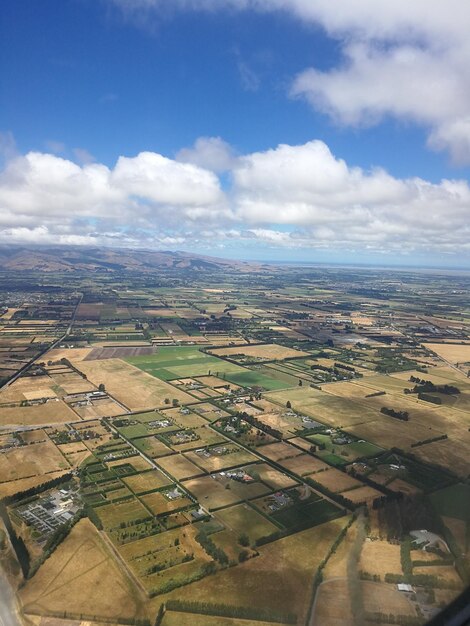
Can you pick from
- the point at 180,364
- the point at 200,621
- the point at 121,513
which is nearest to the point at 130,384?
the point at 180,364

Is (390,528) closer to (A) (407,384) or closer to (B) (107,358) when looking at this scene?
(A) (407,384)

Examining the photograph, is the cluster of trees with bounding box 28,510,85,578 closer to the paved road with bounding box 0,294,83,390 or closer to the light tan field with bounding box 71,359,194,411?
the light tan field with bounding box 71,359,194,411

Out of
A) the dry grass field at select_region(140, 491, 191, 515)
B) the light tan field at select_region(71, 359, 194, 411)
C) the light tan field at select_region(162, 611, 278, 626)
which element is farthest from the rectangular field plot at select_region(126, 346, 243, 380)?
the light tan field at select_region(162, 611, 278, 626)

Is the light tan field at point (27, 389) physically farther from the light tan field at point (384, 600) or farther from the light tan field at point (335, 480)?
the light tan field at point (384, 600)

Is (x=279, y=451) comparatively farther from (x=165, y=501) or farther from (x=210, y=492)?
(x=165, y=501)

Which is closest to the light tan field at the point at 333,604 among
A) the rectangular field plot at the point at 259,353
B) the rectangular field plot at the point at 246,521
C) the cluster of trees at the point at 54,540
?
the rectangular field plot at the point at 246,521

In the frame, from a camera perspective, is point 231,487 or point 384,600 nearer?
point 384,600

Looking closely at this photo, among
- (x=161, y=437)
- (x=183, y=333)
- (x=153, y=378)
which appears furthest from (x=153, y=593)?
(x=183, y=333)
